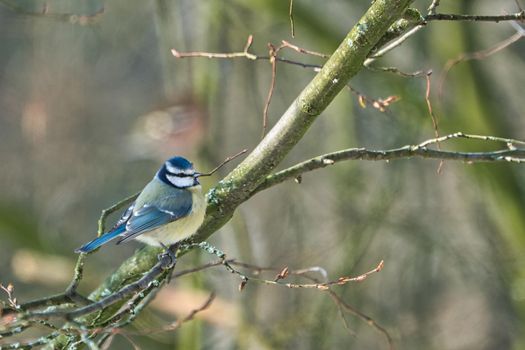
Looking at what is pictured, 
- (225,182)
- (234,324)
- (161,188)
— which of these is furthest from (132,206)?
(234,324)

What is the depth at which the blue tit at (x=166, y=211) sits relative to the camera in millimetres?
3412

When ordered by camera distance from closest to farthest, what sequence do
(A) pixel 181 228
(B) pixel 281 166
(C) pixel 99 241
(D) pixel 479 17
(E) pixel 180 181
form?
(D) pixel 479 17 < (C) pixel 99 241 < (A) pixel 181 228 < (E) pixel 180 181 < (B) pixel 281 166

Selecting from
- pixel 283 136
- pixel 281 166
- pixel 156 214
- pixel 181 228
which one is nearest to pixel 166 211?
pixel 156 214

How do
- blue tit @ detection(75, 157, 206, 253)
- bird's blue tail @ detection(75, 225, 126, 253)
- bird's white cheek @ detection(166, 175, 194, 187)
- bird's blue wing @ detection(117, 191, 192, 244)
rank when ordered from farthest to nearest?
bird's white cheek @ detection(166, 175, 194, 187), bird's blue wing @ detection(117, 191, 192, 244), blue tit @ detection(75, 157, 206, 253), bird's blue tail @ detection(75, 225, 126, 253)

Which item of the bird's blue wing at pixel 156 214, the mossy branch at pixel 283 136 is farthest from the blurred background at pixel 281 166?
the mossy branch at pixel 283 136

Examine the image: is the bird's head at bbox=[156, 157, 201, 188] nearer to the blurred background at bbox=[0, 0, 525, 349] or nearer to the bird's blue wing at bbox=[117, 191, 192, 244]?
the bird's blue wing at bbox=[117, 191, 192, 244]

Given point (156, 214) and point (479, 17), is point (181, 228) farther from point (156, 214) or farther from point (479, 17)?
point (479, 17)

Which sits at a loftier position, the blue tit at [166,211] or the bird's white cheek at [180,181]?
the bird's white cheek at [180,181]

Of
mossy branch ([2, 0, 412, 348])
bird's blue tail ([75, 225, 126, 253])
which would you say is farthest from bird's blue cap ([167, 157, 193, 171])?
mossy branch ([2, 0, 412, 348])

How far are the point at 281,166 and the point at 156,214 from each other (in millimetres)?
3667

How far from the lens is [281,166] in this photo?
7.45m

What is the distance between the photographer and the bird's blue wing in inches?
145

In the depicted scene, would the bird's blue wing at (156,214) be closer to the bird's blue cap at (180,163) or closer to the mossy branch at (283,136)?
the bird's blue cap at (180,163)

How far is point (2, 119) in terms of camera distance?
32.3 ft
